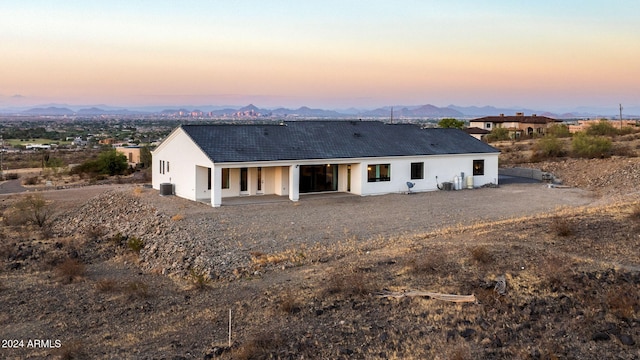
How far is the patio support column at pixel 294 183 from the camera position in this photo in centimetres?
2491

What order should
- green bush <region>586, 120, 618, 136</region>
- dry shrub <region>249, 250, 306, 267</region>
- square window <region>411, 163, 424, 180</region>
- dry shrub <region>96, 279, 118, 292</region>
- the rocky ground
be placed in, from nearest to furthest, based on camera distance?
the rocky ground
dry shrub <region>96, 279, 118, 292</region>
dry shrub <region>249, 250, 306, 267</region>
square window <region>411, 163, 424, 180</region>
green bush <region>586, 120, 618, 136</region>

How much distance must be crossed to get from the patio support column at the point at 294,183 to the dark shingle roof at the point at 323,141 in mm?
524

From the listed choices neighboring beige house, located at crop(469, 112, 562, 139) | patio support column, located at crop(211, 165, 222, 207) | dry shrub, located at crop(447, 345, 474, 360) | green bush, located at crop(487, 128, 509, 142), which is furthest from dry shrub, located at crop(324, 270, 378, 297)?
neighboring beige house, located at crop(469, 112, 562, 139)

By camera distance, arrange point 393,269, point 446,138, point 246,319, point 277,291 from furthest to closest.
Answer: point 446,138 → point 393,269 → point 277,291 → point 246,319

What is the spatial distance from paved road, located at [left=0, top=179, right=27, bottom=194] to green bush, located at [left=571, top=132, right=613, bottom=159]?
4123cm

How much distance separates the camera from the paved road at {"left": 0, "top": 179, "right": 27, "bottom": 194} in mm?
40125

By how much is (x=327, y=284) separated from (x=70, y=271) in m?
7.76

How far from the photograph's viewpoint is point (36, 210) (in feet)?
82.7

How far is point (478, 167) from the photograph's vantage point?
102ft

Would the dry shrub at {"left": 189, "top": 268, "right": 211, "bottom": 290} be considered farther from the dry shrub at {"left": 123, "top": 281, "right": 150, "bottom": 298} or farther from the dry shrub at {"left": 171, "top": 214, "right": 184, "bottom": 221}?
the dry shrub at {"left": 171, "top": 214, "right": 184, "bottom": 221}

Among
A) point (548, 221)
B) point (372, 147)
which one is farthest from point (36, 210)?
point (548, 221)

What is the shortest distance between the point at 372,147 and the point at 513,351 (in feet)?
64.6

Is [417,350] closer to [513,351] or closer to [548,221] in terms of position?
[513,351]

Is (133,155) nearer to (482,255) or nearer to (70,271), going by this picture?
(70,271)
